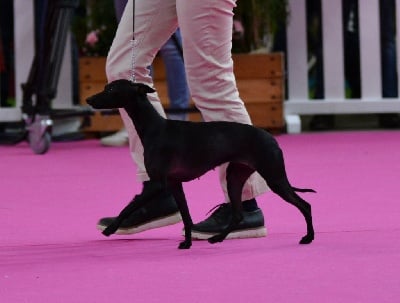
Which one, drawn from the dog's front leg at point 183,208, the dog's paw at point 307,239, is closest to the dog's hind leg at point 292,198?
the dog's paw at point 307,239

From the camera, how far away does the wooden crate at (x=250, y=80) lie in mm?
6828

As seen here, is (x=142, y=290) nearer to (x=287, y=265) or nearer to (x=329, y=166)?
(x=287, y=265)

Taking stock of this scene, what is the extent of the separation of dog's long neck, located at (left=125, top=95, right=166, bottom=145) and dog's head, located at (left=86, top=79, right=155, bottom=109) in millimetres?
17

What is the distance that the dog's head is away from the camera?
287cm

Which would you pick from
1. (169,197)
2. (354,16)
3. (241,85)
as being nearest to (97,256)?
(169,197)

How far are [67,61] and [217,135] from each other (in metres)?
4.66

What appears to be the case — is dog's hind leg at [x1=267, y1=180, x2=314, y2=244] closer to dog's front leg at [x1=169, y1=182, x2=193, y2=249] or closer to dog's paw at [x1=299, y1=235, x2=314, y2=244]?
dog's paw at [x1=299, y1=235, x2=314, y2=244]

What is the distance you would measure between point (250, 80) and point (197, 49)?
3882 millimetres

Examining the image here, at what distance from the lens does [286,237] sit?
3.09 m

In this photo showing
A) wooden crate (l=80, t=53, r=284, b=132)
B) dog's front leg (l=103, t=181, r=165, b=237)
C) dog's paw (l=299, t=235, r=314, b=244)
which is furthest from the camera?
wooden crate (l=80, t=53, r=284, b=132)

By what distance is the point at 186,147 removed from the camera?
2824 mm

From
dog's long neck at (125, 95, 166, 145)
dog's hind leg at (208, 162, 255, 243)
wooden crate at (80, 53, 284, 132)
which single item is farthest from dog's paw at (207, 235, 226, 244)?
wooden crate at (80, 53, 284, 132)

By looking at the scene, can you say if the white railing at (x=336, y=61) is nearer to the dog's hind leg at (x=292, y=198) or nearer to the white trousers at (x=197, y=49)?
the white trousers at (x=197, y=49)

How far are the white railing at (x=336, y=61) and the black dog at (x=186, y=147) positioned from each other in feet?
15.1
